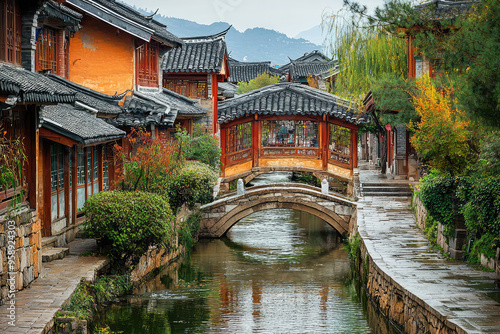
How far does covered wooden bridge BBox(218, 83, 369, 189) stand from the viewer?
92.5ft

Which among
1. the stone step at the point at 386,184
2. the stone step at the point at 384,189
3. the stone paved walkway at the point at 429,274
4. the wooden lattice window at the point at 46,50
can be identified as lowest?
the stone paved walkway at the point at 429,274

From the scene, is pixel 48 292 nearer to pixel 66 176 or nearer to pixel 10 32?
pixel 10 32

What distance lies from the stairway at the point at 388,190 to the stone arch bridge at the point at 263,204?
1.29 m

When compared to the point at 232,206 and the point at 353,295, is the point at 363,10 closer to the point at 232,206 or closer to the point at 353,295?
the point at 353,295

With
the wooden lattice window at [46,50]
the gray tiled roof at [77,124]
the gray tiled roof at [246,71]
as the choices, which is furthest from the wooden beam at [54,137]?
the gray tiled roof at [246,71]

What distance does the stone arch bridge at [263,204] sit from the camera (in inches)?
910

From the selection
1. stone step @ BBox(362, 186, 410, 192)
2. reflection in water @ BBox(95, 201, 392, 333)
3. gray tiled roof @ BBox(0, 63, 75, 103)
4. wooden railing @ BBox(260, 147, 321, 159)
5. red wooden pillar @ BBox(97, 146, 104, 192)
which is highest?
gray tiled roof @ BBox(0, 63, 75, 103)

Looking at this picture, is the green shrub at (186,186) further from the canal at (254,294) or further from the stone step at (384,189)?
the stone step at (384,189)

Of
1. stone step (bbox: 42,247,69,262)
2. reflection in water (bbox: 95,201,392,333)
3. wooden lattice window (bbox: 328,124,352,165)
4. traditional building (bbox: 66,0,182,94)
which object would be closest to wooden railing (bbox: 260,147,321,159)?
wooden lattice window (bbox: 328,124,352,165)

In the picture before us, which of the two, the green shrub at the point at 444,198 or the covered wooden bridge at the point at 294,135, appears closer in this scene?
the green shrub at the point at 444,198

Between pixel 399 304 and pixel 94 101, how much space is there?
10374mm

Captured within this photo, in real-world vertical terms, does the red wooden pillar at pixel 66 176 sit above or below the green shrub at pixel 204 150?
below

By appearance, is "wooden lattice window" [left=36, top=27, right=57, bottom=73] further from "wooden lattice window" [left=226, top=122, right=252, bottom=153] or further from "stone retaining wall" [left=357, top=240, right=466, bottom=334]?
"wooden lattice window" [left=226, top=122, right=252, bottom=153]

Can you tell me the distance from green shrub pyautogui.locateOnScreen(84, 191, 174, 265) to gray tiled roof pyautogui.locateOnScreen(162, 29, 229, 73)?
14756 millimetres
